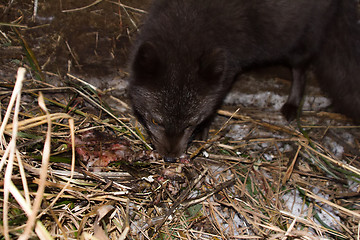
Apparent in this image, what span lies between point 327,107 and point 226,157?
6.11 feet

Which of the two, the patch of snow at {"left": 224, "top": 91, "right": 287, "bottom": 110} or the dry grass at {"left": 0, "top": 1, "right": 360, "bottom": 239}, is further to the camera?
the patch of snow at {"left": 224, "top": 91, "right": 287, "bottom": 110}

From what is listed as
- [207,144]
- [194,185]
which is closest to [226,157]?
[207,144]

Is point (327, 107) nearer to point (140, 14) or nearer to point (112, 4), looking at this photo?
point (140, 14)

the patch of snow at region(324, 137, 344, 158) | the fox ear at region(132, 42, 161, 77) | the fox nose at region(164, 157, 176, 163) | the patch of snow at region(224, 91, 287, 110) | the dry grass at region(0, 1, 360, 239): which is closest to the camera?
the dry grass at region(0, 1, 360, 239)

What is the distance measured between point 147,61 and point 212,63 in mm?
595

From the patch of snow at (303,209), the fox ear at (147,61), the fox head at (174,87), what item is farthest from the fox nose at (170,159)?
the patch of snow at (303,209)

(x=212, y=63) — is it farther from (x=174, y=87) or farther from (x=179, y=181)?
(x=179, y=181)

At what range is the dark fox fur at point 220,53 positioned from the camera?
282 cm

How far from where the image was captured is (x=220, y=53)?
2822 mm

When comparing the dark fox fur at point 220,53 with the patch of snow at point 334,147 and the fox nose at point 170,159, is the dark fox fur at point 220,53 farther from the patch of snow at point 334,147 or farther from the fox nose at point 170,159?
the patch of snow at point 334,147

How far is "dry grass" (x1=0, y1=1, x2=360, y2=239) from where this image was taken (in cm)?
258

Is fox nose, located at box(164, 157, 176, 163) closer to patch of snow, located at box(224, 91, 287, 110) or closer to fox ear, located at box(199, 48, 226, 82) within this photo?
fox ear, located at box(199, 48, 226, 82)

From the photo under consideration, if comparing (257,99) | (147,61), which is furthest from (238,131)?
(147,61)

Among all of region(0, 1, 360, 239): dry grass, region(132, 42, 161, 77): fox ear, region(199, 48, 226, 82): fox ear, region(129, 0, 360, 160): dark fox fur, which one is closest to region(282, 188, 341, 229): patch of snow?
region(0, 1, 360, 239): dry grass
